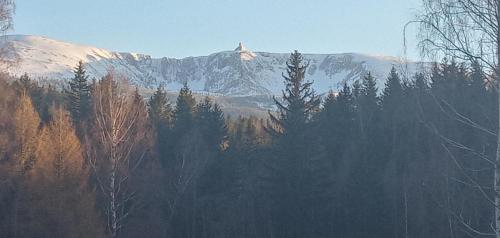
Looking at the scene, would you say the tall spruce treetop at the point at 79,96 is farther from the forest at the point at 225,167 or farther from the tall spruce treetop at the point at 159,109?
the tall spruce treetop at the point at 159,109

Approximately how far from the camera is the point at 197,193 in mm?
44781

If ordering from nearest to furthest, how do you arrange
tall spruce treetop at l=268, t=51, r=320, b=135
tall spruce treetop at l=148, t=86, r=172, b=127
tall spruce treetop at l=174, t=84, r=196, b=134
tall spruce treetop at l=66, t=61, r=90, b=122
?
1. tall spruce treetop at l=268, t=51, r=320, b=135
2. tall spruce treetop at l=66, t=61, r=90, b=122
3. tall spruce treetop at l=174, t=84, r=196, b=134
4. tall spruce treetop at l=148, t=86, r=172, b=127

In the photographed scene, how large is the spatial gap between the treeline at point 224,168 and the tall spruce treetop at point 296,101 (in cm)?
7

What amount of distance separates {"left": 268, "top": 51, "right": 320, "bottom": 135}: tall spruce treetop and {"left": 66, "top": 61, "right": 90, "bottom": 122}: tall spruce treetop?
14244 mm

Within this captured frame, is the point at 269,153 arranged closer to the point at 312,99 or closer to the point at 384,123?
the point at 312,99

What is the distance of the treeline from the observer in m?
27.4

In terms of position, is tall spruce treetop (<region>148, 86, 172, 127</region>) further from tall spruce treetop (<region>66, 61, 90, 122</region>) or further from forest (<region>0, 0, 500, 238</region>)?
tall spruce treetop (<region>66, 61, 90, 122</region>)

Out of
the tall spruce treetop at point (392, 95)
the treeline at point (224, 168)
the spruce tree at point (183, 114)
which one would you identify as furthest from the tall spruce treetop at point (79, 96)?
the tall spruce treetop at point (392, 95)

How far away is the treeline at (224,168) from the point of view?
89.9 feet

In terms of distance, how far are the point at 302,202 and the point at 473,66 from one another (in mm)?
30680

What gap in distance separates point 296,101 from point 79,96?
1721 cm

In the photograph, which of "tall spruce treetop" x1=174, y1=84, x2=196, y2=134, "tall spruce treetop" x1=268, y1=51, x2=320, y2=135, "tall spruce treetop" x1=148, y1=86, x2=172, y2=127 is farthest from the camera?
"tall spruce treetop" x1=148, y1=86, x2=172, y2=127

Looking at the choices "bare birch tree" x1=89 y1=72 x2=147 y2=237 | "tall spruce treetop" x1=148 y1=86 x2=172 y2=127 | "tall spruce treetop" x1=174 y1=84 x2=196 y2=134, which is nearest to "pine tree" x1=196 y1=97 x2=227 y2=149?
"tall spruce treetop" x1=174 y1=84 x2=196 y2=134

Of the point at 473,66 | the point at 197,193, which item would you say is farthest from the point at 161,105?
the point at 473,66
